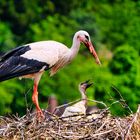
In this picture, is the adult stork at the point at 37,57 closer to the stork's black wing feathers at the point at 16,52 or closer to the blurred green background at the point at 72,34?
the stork's black wing feathers at the point at 16,52

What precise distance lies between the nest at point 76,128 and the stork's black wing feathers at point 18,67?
1442 mm

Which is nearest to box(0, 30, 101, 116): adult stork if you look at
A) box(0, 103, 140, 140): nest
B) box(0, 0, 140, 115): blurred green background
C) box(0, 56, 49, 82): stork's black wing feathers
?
box(0, 56, 49, 82): stork's black wing feathers

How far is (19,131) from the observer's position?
1332 cm

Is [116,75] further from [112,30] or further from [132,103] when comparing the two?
[112,30]

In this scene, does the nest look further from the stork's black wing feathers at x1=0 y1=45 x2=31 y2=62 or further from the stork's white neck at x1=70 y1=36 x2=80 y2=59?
the stork's white neck at x1=70 y1=36 x2=80 y2=59

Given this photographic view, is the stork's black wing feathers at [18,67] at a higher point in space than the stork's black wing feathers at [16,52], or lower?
lower

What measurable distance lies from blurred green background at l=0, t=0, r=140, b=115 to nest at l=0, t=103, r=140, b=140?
1251 cm

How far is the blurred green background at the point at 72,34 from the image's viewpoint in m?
30.5

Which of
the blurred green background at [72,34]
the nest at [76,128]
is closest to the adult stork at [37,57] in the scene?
the nest at [76,128]

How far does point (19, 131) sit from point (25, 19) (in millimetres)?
35227

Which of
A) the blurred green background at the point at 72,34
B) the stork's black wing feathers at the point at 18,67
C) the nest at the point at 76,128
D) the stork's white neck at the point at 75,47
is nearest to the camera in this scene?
the nest at the point at 76,128

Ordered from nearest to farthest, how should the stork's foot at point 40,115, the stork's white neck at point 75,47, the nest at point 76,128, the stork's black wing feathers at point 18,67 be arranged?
the nest at point 76,128 → the stork's foot at point 40,115 → the stork's black wing feathers at point 18,67 → the stork's white neck at point 75,47

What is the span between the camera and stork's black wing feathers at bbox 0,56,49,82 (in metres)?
15.1

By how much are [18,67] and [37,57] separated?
32 centimetres
